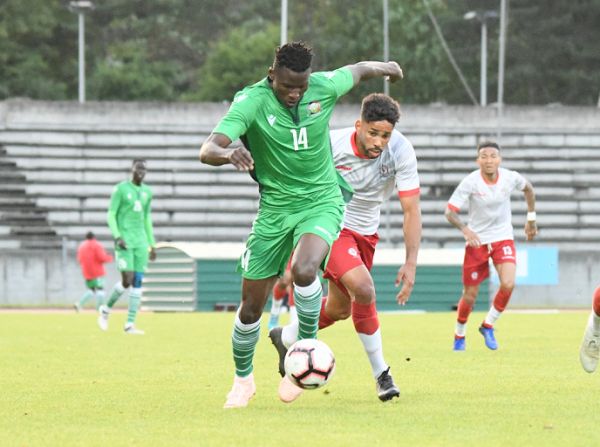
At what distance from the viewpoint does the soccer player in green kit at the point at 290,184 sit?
8898 millimetres

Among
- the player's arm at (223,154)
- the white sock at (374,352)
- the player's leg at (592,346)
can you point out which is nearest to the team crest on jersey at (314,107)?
the player's arm at (223,154)

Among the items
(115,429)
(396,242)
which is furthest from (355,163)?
(396,242)

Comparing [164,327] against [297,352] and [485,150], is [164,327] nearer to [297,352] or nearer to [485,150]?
[485,150]

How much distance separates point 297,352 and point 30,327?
1410 centimetres

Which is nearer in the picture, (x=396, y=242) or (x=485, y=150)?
(x=485, y=150)

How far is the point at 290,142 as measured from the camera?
29.6 feet

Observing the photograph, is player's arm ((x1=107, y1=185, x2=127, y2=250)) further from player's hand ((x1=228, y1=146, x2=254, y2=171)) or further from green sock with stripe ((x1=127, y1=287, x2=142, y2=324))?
player's hand ((x1=228, y1=146, x2=254, y2=171))

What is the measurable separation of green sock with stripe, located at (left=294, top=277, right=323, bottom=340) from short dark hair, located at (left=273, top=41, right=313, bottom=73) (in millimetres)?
1378

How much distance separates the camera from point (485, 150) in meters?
16.3

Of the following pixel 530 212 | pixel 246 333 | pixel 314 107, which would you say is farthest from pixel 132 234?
pixel 314 107

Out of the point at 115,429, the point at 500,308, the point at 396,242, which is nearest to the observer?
the point at 115,429

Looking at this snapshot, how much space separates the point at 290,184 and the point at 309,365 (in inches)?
46.5

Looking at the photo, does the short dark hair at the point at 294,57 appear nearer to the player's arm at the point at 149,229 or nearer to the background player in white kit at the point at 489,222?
the background player in white kit at the point at 489,222

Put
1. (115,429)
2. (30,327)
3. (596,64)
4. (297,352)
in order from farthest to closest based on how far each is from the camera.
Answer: (596,64) < (30,327) < (297,352) < (115,429)
